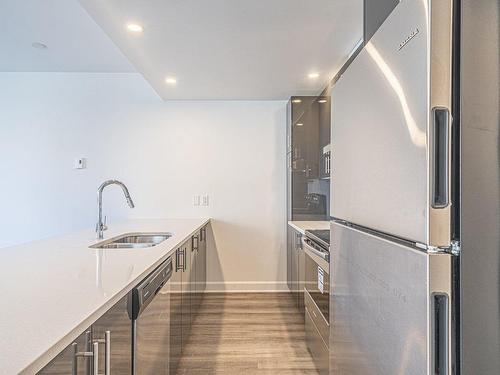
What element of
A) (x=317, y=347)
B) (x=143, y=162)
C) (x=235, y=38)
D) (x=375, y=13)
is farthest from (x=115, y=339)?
(x=143, y=162)

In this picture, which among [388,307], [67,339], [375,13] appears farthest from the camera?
[375,13]

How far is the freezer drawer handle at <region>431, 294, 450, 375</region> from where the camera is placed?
74 centimetres

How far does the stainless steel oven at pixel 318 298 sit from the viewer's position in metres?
1.84

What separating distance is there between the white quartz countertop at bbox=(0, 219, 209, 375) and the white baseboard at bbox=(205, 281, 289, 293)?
2256 millimetres

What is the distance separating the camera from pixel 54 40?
9.81 ft

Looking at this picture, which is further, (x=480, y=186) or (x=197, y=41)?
(x=197, y=41)

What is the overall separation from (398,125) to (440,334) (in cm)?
50

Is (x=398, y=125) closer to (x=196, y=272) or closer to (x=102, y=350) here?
(x=102, y=350)

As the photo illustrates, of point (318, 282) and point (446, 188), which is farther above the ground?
point (446, 188)

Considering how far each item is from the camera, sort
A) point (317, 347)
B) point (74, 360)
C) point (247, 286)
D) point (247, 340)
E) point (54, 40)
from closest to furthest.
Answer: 1. point (74, 360)
2. point (317, 347)
3. point (247, 340)
4. point (54, 40)
5. point (247, 286)

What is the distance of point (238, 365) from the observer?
2.28 m

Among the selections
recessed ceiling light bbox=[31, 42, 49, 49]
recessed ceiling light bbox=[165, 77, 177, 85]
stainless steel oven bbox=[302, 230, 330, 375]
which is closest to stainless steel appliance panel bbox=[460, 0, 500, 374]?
stainless steel oven bbox=[302, 230, 330, 375]

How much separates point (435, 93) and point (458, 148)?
0.13 m

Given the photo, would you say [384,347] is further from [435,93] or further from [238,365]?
[238,365]
